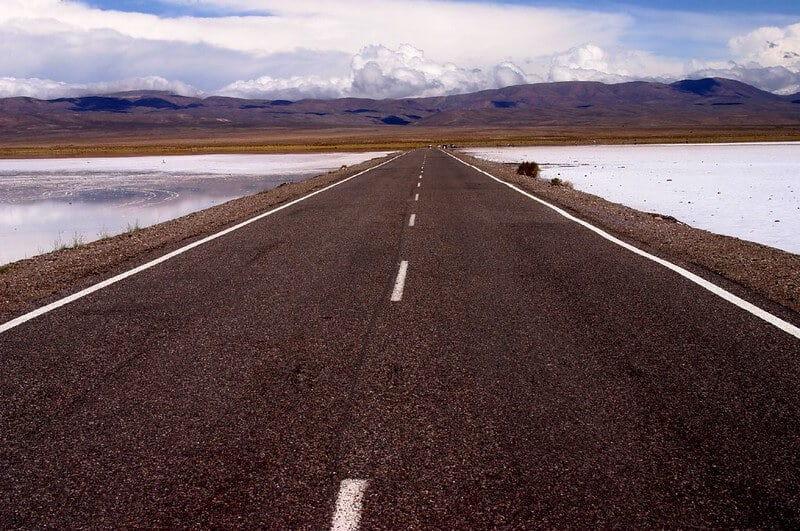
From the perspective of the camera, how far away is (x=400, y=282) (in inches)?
333

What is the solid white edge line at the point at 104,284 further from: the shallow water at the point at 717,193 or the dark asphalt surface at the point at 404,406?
the shallow water at the point at 717,193

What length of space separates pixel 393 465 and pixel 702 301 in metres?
4.89

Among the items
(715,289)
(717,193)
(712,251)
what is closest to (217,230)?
(712,251)

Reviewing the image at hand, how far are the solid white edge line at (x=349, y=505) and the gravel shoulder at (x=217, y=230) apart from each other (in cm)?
518

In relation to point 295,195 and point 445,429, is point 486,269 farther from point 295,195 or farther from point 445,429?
point 295,195

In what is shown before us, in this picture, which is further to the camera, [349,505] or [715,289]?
[715,289]

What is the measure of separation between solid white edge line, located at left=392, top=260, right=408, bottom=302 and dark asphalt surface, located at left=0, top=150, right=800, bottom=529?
86 millimetres

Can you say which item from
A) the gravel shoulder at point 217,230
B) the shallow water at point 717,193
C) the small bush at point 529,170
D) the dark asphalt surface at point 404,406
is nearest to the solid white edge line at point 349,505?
the dark asphalt surface at point 404,406

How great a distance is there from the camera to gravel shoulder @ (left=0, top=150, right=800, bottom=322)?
8.23 m

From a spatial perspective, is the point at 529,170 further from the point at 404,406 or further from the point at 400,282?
the point at 404,406

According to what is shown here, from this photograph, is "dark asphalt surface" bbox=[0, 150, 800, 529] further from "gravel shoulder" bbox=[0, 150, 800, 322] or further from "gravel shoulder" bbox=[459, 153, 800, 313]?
"gravel shoulder" bbox=[459, 153, 800, 313]

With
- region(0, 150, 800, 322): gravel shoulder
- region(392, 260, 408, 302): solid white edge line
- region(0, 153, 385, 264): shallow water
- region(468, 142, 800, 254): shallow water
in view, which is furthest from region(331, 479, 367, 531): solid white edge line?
region(0, 153, 385, 264): shallow water

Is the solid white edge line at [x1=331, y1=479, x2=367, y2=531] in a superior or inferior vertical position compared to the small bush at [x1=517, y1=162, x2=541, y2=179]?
inferior

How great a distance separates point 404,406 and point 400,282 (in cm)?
396
